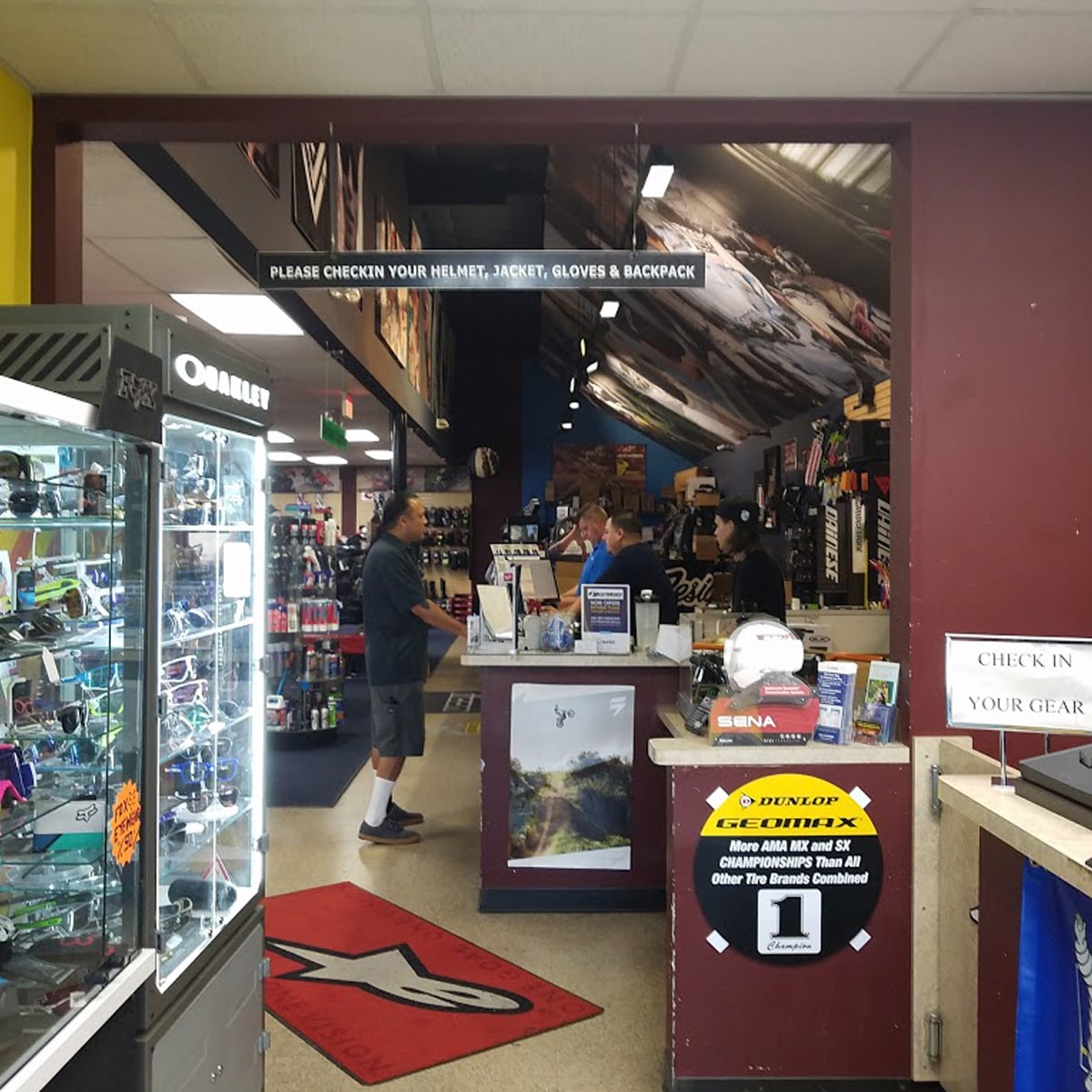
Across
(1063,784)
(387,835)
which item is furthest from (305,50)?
(387,835)

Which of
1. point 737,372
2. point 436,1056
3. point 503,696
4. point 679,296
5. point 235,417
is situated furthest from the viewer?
point 737,372

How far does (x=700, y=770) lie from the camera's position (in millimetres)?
2908

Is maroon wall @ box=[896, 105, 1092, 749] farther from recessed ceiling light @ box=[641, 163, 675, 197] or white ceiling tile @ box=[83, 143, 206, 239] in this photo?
white ceiling tile @ box=[83, 143, 206, 239]

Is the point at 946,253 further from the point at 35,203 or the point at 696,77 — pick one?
the point at 35,203

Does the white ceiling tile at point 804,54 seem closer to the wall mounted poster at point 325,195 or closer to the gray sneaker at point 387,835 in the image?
the wall mounted poster at point 325,195

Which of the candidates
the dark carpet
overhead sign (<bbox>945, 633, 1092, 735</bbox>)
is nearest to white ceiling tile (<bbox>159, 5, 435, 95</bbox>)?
overhead sign (<bbox>945, 633, 1092, 735</bbox>)

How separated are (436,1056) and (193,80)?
3.14m

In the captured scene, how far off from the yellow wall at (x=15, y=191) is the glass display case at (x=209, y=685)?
814 millimetres

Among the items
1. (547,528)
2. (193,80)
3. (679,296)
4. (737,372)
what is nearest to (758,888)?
(193,80)

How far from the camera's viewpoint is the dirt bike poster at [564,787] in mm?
4375

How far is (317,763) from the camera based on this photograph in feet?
23.6

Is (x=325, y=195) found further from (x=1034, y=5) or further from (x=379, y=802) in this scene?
(x=1034, y=5)

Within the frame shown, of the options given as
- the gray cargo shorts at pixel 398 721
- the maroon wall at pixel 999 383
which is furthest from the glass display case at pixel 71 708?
the gray cargo shorts at pixel 398 721

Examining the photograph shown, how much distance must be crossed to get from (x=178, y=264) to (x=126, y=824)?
3.57 m
